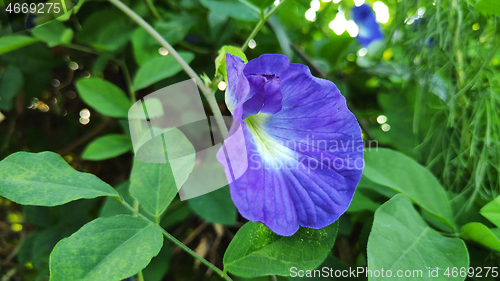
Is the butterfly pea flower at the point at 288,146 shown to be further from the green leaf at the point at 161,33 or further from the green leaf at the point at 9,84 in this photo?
the green leaf at the point at 9,84

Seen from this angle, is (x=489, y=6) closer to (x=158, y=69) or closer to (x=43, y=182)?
(x=158, y=69)

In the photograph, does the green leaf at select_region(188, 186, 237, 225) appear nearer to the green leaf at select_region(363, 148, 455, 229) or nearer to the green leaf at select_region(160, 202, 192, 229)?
the green leaf at select_region(160, 202, 192, 229)

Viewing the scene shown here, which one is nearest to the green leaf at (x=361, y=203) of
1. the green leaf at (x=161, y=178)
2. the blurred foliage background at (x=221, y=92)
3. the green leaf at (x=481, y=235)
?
the blurred foliage background at (x=221, y=92)

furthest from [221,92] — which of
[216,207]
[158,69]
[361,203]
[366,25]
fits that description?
[366,25]

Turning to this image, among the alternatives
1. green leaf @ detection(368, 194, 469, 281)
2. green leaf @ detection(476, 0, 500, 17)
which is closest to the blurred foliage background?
green leaf @ detection(476, 0, 500, 17)

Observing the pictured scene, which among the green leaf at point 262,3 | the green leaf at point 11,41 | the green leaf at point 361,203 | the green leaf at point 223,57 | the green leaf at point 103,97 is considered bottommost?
the green leaf at point 103,97

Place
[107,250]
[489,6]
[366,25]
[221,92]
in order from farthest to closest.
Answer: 1. [366,25]
2. [221,92]
3. [489,6]
4. [107,250]

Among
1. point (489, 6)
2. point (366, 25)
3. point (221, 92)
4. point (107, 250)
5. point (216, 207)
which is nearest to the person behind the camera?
point (107, 250)
